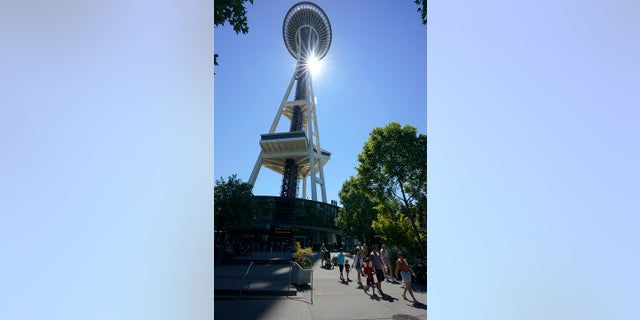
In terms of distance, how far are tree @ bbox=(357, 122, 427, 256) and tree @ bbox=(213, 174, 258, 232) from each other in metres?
10.6

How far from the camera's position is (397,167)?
12133 millimetres

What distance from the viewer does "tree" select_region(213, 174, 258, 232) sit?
19906 mm

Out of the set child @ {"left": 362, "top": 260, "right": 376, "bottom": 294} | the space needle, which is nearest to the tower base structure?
the space needle

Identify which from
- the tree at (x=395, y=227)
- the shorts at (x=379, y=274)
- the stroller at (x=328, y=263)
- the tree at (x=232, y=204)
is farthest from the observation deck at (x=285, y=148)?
the shorts at (x=379, y=274)

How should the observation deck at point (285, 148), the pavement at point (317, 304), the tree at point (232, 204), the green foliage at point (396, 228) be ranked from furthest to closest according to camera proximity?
1. the observation deck at point (285, 148)
2. the tree at point (232, 204)
3. the green foliage at point (396, 228)
4. the pavement at point (317, 304)

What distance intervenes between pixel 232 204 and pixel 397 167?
12.4 metres

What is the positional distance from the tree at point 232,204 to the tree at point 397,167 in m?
10.6

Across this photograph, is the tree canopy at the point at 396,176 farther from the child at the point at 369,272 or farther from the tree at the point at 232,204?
the tree at the point at 232,204

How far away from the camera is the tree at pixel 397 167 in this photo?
39.0 feet
